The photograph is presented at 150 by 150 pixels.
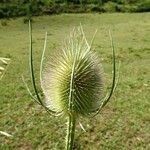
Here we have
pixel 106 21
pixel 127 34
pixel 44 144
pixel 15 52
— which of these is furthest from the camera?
pixel 106 21

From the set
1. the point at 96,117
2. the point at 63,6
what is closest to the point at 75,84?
the point at 96,117

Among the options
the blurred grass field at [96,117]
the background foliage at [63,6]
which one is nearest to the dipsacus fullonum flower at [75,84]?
the blurred grass field at [96,117]

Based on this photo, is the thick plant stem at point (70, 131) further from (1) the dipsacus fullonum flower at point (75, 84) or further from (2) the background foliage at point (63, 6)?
(2) the background foliage at point (63, 6)

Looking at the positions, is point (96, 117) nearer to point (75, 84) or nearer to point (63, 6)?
point (75, 84)

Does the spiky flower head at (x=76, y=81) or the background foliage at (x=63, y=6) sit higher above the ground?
the spiky flower head at (x=76, y=81)

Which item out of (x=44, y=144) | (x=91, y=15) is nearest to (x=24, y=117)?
(x=44, y=144)

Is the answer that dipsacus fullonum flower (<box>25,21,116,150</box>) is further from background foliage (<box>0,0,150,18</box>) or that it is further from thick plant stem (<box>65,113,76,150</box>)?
background foliage (<box>0,0,150,18</box>)

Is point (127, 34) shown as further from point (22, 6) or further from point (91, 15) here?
point (22, 6)
